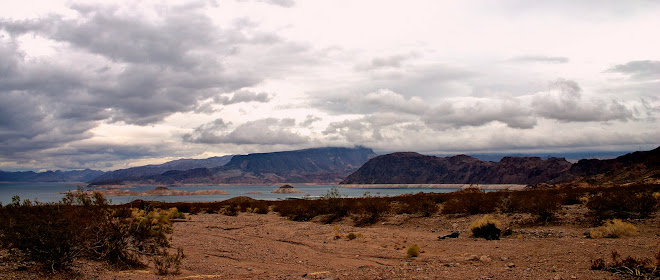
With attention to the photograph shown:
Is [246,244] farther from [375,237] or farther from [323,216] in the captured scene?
[323,216]

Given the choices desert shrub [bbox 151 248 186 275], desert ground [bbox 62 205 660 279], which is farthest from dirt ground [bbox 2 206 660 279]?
desert shrub [bbox 151 248 186 275]

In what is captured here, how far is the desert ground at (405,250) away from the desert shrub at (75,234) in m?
0.60

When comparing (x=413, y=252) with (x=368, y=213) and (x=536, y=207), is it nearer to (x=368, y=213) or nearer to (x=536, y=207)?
(x=536, y=207)

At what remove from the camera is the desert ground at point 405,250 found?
833cm

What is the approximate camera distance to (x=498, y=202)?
65.2 ft

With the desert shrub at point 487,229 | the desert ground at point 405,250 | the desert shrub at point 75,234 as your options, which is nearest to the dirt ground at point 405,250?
the desert ground at point 405,250

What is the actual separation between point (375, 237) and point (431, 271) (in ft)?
23.0

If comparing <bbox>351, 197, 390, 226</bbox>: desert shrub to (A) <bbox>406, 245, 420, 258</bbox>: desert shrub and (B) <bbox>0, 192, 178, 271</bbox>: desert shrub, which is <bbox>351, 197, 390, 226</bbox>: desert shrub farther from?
(B) <bbox>0, 192, 178, 271</bbox>: desert shrub

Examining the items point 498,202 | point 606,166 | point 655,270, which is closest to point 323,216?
point 498,202

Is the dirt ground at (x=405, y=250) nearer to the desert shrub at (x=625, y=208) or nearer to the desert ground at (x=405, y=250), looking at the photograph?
the desert ground at (x=405, y=250)

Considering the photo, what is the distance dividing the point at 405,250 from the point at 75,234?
→ 8915 mm

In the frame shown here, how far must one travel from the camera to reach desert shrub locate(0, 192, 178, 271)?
7656mm

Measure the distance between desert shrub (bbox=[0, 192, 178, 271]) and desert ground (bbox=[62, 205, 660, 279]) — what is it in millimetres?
598

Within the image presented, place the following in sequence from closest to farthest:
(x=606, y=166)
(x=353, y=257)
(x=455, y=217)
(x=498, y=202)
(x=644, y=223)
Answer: (x=353, y=257) → (x=644, y=223) → (x=455, y=217) → (x=498, y=202) → (x=606, y=166)
